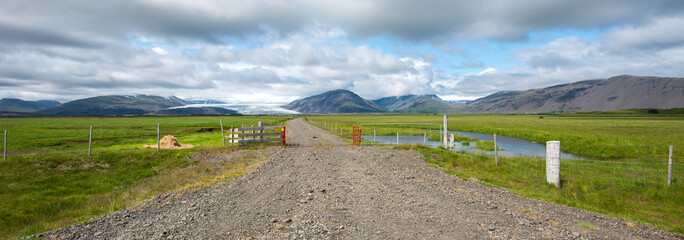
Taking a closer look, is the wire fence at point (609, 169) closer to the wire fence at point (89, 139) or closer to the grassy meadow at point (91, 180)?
the grassy meadow at point (91, 180)

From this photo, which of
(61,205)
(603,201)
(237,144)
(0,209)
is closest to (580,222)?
(603,201)

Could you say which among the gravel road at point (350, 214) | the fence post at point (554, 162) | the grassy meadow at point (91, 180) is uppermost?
the fence post at point (554, 162)

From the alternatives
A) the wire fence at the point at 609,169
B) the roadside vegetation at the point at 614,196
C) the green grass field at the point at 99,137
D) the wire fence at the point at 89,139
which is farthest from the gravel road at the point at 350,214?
the green grass field at the point at 99,137

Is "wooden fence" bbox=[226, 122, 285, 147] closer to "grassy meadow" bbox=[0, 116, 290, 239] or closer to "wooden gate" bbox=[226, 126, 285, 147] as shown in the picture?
"wooden gate" bbox=[226, 126, 285, 147]

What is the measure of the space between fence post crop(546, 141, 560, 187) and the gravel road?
10.9 feet

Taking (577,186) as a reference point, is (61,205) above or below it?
below

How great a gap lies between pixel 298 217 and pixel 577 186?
12.3 m

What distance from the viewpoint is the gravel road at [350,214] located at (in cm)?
714

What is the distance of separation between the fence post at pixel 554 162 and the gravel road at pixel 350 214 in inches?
130

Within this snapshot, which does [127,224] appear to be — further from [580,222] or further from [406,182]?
[580,222]

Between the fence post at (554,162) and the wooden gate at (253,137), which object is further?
the wooden gate at (253,137)

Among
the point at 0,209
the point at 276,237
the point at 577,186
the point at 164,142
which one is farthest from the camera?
the point at 164,142

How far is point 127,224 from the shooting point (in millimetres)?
8102

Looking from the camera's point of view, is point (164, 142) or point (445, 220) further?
point (164, 142)
